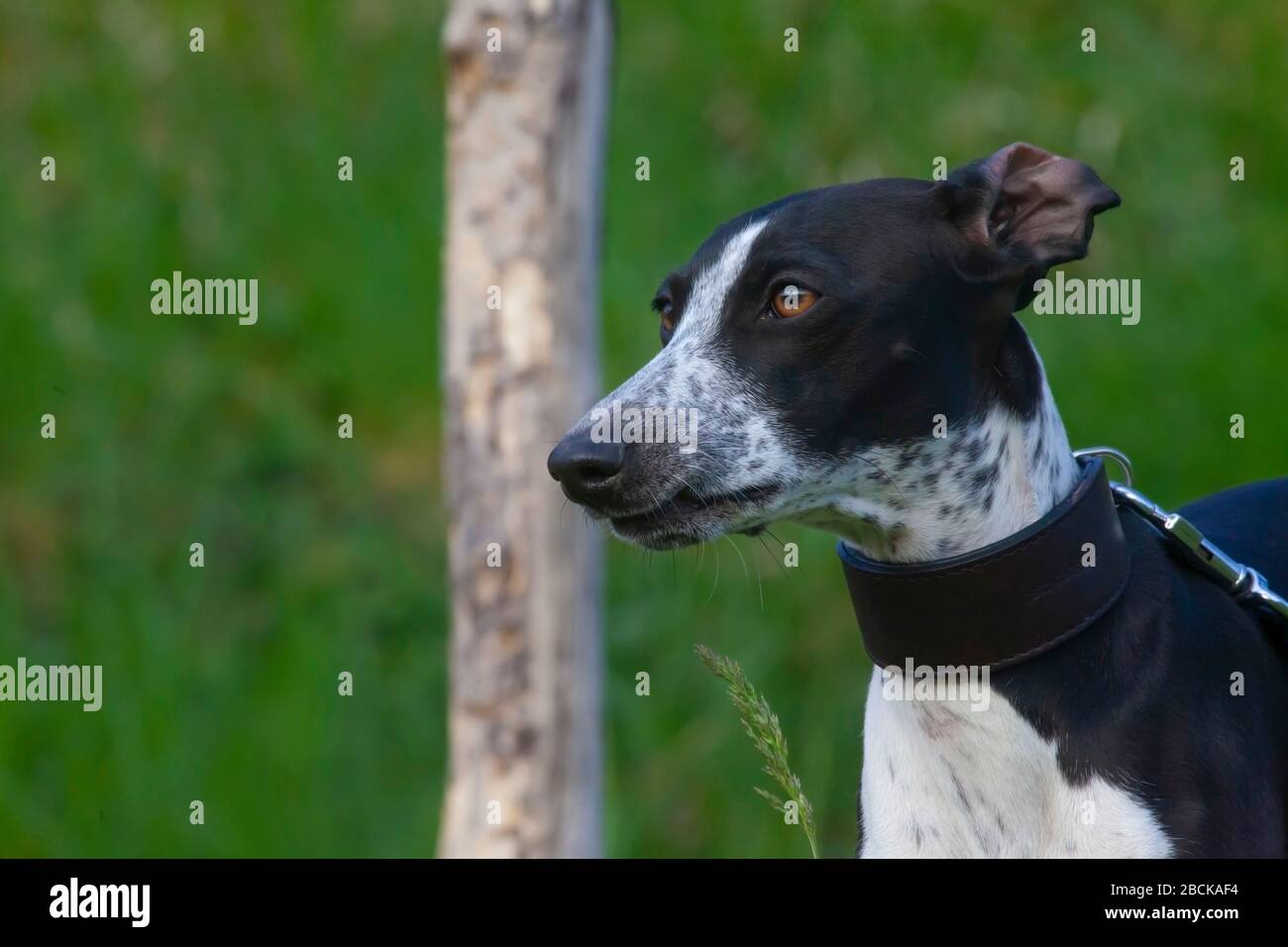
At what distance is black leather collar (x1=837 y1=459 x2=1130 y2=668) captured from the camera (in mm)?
2727

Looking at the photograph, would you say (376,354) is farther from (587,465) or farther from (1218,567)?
(1218,567)

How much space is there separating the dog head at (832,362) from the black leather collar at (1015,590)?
0.70 ft

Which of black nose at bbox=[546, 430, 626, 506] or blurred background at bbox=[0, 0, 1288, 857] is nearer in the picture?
black nose at bbox=[546, 430, 626, 506]

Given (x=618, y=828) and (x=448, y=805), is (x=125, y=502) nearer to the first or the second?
(x=618, y=828)

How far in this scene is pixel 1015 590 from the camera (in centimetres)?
274

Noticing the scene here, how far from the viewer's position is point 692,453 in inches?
114

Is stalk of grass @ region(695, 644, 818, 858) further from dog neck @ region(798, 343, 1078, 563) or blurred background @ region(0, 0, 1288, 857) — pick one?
blurred background @ region(0, 0, 1288, 857)

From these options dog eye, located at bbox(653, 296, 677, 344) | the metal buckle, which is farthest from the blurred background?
the metal buckle

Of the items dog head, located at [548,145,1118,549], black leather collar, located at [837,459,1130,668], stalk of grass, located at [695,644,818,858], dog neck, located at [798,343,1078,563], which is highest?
dog head, located at [548,145,1118,549]

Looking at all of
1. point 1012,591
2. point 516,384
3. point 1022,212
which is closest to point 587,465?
point 1012,591

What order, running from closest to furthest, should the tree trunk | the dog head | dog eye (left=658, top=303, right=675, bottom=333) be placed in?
the dog head
dog eye (left=658, top=303, right=675, bottom=333)
the tree trunk

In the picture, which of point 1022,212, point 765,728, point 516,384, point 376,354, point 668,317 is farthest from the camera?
point 376,354

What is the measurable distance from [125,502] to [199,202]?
1874mm

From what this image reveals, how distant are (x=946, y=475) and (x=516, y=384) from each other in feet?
7.67
